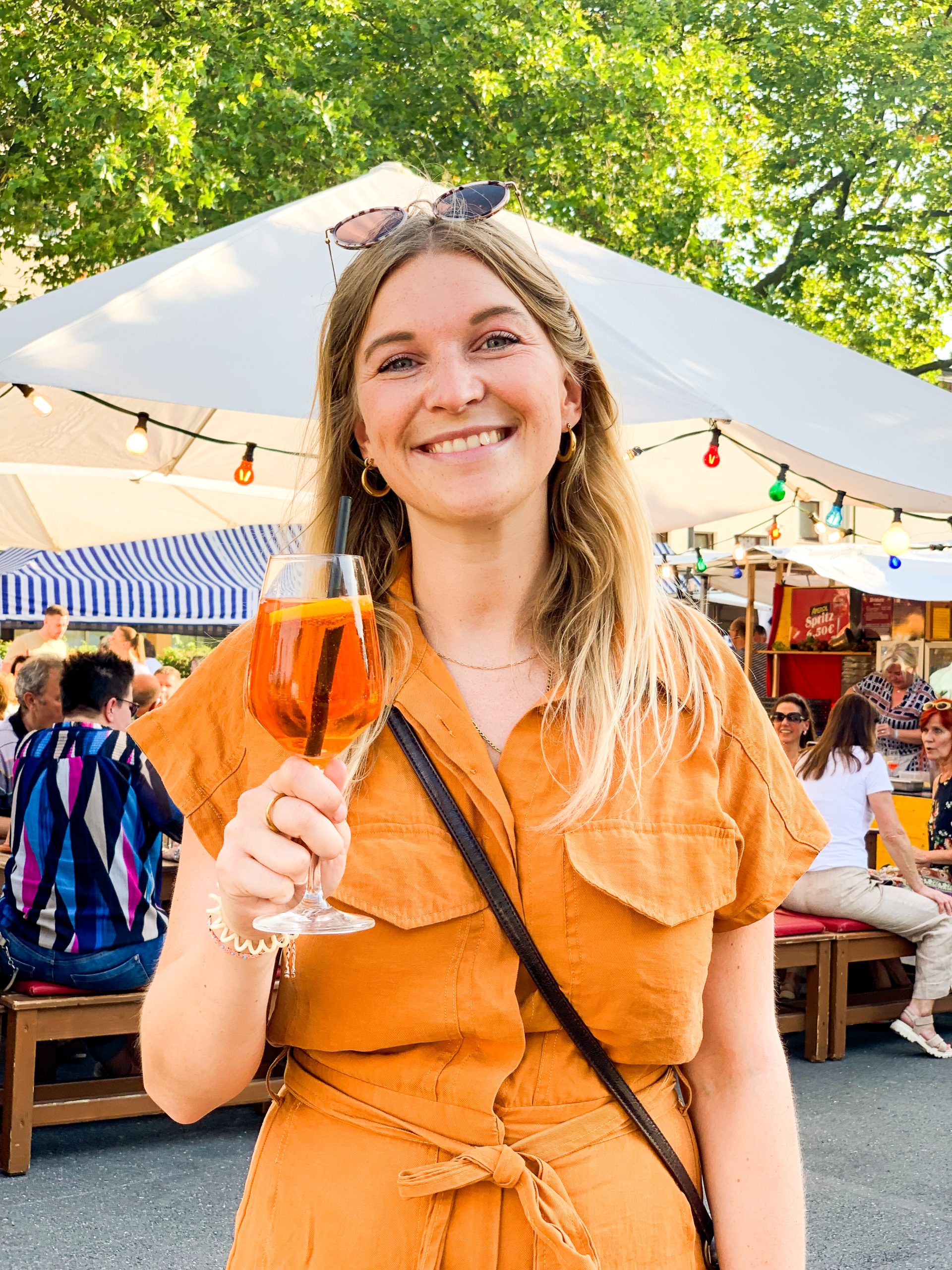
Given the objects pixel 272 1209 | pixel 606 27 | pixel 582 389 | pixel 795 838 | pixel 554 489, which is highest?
pixel 606 27

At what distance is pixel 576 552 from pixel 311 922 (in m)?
0.79

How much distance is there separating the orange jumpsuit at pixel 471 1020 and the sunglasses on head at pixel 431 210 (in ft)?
1.99

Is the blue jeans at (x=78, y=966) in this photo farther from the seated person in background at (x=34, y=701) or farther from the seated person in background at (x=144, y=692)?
the seated person in background at (x=144, y=692)

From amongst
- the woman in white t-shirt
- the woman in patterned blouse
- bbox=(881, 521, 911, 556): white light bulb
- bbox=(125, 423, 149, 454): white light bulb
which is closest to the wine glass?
bbox=(125, 423, 149, 454): white light bulb

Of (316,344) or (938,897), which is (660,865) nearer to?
(316,344)

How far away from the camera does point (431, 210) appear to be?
5.95 ft

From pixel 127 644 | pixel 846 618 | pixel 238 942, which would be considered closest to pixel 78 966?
pixel 238 942

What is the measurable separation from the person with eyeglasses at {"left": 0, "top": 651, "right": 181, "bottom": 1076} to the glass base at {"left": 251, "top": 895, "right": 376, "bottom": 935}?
4.17 m

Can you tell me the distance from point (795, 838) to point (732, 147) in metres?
14.2

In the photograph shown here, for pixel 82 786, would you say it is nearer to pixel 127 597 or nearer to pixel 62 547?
pixel 62 547

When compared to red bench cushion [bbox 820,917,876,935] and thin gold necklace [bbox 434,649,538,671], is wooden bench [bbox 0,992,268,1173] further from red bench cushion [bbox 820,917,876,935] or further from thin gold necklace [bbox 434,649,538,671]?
thin gold necklace [bbox 434,649,538,671]

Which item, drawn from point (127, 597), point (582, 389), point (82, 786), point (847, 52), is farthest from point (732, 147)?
point (582, 389)

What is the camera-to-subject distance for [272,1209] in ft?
4.89

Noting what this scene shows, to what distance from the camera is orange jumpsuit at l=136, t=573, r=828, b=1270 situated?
1441 mm
